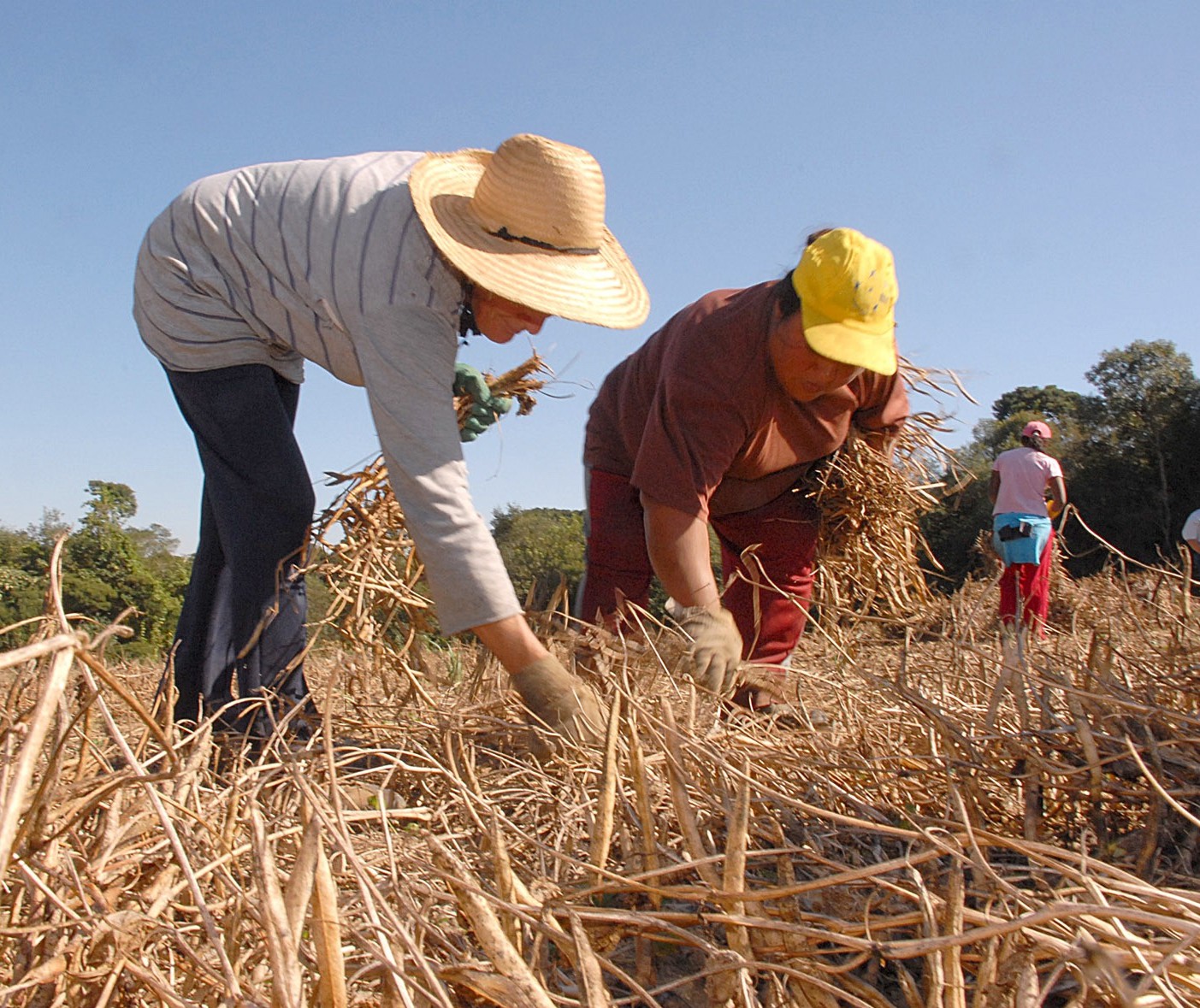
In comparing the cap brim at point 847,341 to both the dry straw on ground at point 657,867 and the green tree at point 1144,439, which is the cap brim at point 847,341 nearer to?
the dry straw on ground at point 657,867

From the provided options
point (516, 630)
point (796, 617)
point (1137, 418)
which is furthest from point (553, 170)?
point (1137, 418)

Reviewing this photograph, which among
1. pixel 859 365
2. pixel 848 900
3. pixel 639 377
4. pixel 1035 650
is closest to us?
pixel 848 900

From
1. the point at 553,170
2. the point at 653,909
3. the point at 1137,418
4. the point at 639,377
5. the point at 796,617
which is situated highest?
the point at 1137,418

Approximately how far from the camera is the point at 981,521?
48.3 feet

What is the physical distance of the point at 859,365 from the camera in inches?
82.7

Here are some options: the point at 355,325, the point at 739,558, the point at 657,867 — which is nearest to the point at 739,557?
the point at 739,558

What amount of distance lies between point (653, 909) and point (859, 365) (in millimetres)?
1329

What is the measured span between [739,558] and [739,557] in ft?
0.07

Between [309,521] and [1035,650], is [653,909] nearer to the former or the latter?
[1035,650]

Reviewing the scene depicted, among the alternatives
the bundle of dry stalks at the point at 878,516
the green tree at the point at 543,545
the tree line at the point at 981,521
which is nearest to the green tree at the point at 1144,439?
the tree line at the point at 981,521

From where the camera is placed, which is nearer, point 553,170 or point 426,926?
point 426,926

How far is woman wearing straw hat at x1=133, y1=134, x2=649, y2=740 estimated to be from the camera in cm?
178

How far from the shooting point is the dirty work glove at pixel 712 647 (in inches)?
78.3

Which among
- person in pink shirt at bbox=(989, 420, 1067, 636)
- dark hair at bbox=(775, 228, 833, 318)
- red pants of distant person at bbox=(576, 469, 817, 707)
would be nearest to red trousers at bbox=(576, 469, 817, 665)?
Answer: red pants of distant person at bbox=(576, 469, 817, 707)
